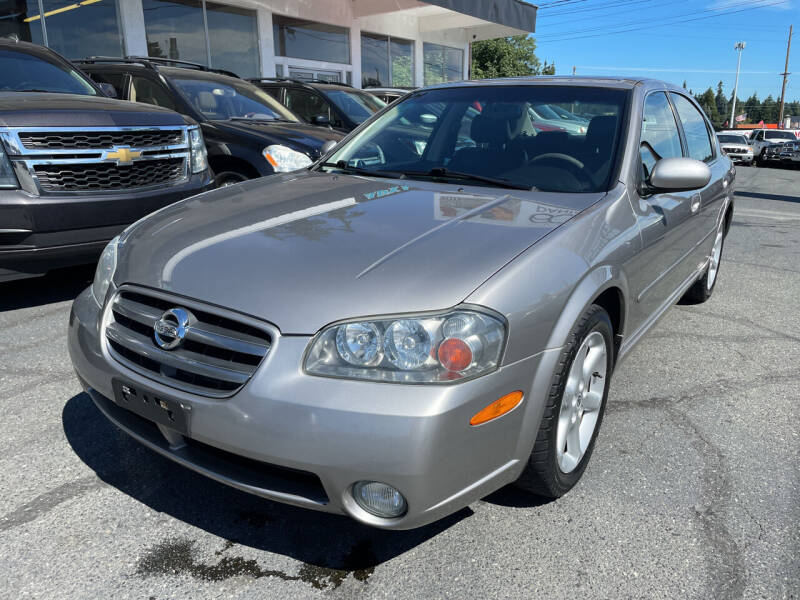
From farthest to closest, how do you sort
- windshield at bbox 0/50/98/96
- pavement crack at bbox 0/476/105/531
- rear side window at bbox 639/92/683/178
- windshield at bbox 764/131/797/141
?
windshield at bbox 764/131/797/141 < windshield at bbox 0/50/98/96 < rear side window at bbox 639/92/683/178 < pavement crack at bbox 0/476/105/531

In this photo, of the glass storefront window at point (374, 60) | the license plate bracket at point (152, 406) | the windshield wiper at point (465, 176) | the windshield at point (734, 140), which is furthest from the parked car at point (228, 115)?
the windshield at point (734, 140)

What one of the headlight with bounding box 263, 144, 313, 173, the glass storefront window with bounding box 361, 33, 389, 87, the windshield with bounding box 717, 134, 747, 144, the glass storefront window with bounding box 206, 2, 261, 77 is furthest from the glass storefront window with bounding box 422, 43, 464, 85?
the headlight with bounding box 263, 144, 313, 173

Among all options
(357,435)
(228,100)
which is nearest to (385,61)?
(228,100)

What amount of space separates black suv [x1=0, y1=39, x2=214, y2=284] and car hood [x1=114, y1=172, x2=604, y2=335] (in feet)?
5.23

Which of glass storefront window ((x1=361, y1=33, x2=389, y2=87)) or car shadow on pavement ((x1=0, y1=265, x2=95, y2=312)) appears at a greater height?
glass storefront window ((x1=361, y1=33, x2=389, y2=87))

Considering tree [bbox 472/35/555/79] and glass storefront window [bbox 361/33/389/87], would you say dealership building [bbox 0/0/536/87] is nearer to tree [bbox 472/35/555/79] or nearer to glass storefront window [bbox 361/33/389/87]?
glass storefront window [bbox 361/33/389/87]

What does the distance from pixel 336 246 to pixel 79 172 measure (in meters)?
2.85

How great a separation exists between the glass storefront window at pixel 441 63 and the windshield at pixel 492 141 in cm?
1838

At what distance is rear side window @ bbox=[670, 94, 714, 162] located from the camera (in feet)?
13.1

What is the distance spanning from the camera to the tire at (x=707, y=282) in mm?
4688

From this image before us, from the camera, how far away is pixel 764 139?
27047 mm

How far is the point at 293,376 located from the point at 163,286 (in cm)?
62

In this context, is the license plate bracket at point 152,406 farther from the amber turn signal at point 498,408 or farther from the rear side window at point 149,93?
the rear side window at point 149,93

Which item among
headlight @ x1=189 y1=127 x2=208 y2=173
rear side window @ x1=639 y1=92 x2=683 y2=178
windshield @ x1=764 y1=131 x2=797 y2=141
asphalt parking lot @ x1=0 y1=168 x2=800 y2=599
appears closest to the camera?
asphalt parking lot @ x1=0 y1=168 x2=800 y2=599
